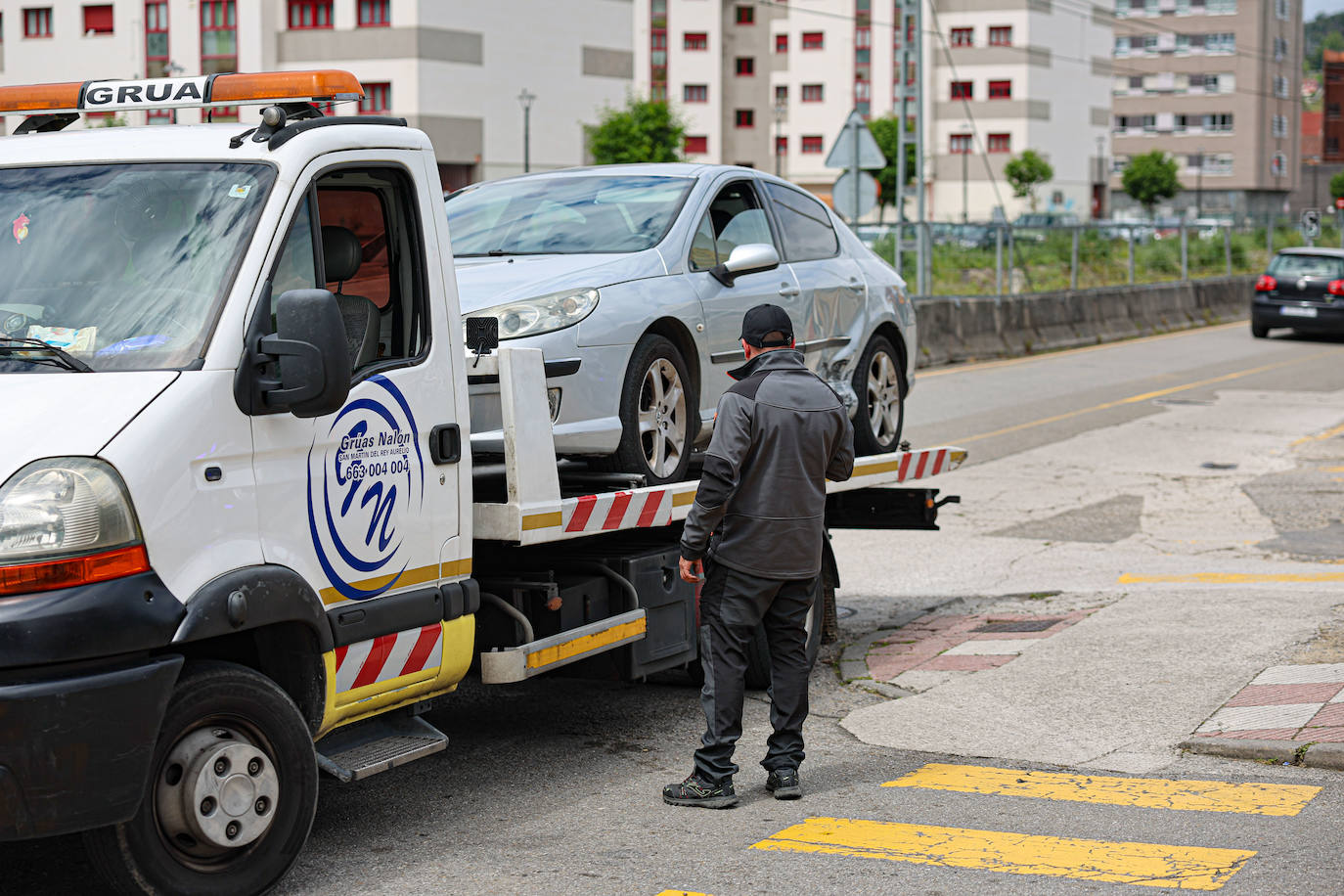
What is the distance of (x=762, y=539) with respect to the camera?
235 inches

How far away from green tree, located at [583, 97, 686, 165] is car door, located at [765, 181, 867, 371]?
62.9 meters

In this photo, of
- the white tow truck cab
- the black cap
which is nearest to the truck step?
the white tow truck cab

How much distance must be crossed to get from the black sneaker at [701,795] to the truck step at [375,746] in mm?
917

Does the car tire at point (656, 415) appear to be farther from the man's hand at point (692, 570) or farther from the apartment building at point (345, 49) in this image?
the apartment building at point (345, 49)

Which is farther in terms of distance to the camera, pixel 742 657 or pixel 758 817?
pixel 742 657

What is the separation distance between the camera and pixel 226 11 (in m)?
65.8

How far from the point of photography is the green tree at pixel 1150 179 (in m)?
108

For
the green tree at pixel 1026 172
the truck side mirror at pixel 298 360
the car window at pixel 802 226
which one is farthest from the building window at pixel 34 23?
the truck side mirror at pixel 298 360

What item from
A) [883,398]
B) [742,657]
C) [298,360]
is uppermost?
[298,360]

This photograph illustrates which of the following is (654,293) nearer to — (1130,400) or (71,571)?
(71,571)

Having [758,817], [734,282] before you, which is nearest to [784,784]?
[758,817]

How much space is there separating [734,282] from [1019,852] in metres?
3.39

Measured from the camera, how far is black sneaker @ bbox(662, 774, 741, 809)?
19.2ft

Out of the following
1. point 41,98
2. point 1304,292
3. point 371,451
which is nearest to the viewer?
point 371,451
